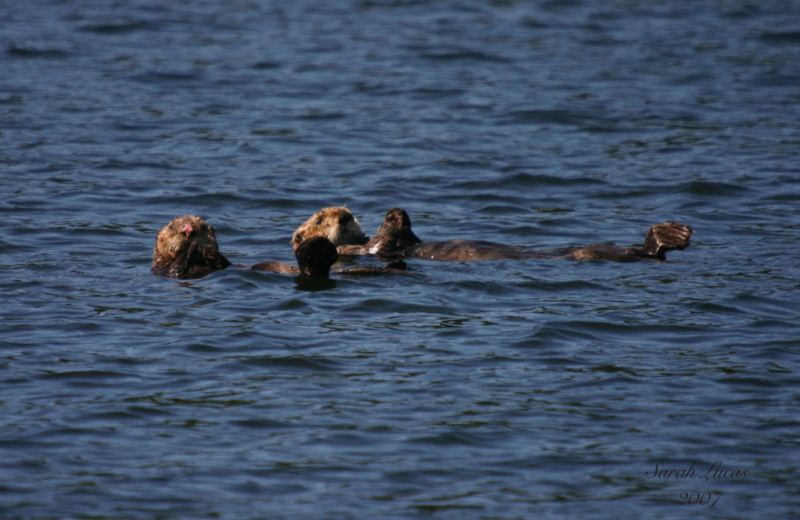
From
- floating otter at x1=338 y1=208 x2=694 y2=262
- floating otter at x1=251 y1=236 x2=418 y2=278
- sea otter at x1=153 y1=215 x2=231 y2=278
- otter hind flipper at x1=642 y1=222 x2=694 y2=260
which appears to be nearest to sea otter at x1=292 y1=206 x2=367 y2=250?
floating otter at x1=338 y1=208 x2=694 y2=262

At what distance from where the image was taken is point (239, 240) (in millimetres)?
9258

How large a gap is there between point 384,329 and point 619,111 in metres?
9.63

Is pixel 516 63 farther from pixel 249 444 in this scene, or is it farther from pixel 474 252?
pixel 249 444

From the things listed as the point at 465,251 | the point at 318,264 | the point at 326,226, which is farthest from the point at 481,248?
the point at 318,264

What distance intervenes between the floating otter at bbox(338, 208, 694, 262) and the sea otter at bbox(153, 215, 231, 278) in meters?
1.24

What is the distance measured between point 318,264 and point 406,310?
66cm

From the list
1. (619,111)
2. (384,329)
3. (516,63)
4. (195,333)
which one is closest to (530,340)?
(384,329)

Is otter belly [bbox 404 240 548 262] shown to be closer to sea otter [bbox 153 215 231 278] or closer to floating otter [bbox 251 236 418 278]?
floating otter [bbox 251 236 418 278]

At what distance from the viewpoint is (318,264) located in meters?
6.86

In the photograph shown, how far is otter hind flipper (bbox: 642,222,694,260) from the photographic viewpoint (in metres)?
7.28
